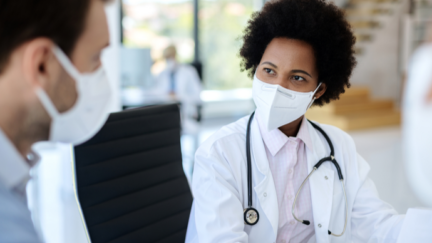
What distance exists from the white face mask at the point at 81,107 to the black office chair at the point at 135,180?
395 mm

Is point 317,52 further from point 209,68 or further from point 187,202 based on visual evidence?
point 209,68

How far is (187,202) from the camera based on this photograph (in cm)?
145

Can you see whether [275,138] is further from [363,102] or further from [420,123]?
[363,102]

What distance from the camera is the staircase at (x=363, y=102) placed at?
6.41m

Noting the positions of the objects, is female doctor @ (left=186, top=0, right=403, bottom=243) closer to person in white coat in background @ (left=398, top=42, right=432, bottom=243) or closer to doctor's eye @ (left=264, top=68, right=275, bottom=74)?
doctor's eye @ (left=264, top=68, right=275, bottom=74)

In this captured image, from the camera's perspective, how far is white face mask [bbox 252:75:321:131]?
1.25 meters

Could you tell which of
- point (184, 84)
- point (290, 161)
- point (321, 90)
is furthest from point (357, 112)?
point (290, 161)

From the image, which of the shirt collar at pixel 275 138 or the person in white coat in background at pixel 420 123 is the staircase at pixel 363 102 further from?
the person in white coat in background at pixel 420 123

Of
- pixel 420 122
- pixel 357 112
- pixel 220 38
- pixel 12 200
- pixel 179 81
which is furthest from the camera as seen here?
pixel 220 38

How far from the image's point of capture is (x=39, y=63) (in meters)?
0.62

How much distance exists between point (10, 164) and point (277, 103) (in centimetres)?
82

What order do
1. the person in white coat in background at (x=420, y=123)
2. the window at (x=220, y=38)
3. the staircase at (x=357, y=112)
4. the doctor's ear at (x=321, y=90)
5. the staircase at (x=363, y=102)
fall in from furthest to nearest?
the window at (x=220, y=38) → the staircase at (x=363, y=102) → the staircase at (x=357, y=112) → the doctor's ear at (x=321, y=90) → the person in white coat in background at (x=420, y=123)

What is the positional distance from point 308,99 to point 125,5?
5545 mm

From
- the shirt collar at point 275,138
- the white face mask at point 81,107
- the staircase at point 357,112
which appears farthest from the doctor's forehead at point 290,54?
the staircase at point 357,112
